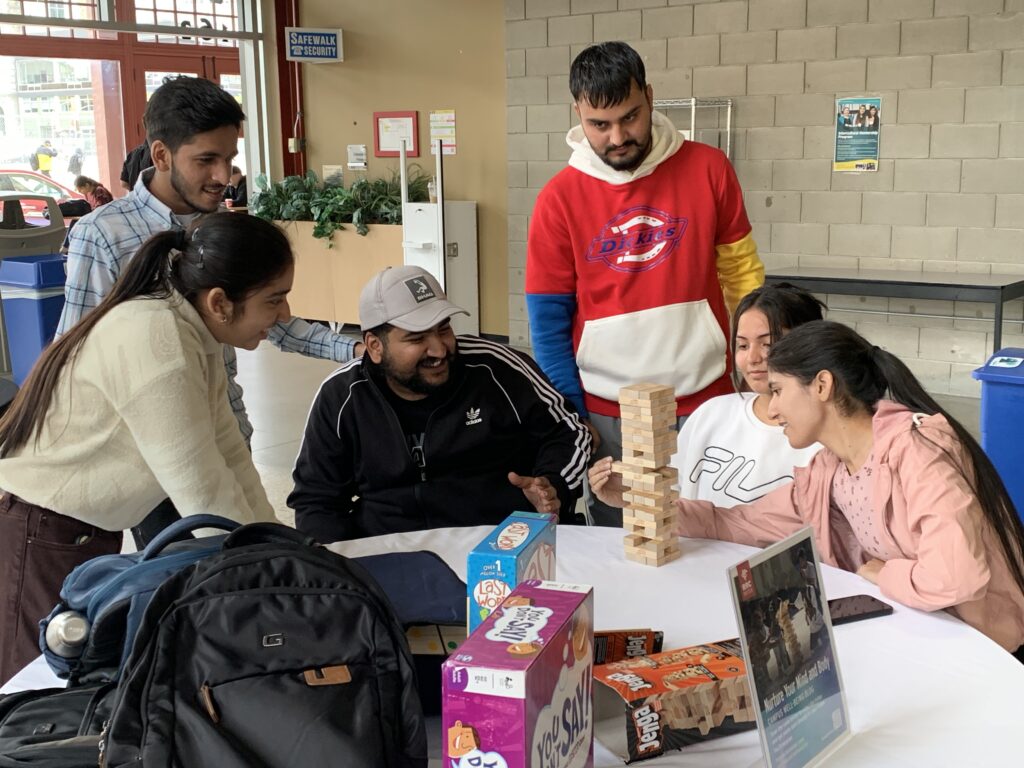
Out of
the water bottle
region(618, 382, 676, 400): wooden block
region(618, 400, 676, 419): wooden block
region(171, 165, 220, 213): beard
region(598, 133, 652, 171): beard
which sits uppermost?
region(598, 133, 652, 171): beard

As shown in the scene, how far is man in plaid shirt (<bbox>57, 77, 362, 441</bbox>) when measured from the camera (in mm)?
2314

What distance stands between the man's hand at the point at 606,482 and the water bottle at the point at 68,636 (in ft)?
3.13

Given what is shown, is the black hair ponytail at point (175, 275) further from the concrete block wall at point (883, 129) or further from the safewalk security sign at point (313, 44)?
the safewalk security sign at point (313, 44)

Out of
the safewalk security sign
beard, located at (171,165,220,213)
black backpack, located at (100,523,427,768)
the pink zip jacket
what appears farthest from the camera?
the safewalk security sign

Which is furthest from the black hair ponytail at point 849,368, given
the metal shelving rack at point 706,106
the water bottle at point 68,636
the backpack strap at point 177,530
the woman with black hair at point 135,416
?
the metal shelving rack at point 706,106

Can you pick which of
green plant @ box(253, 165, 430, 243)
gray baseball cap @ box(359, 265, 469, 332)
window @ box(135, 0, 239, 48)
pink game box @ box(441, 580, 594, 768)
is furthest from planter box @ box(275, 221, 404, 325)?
pink game box @ box(441, 580, 594, 768)

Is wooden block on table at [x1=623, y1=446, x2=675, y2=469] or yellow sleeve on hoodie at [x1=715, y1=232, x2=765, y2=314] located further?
yellow sleeve on hoodie at [x1=715, y1=232, x2=765, y2=314]

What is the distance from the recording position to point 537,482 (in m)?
2.33

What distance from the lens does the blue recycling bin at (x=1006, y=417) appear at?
312 centimetres

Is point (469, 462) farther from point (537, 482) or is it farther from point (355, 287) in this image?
point (355, 287)

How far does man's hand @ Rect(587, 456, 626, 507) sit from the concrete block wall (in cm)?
453

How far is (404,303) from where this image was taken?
91.0 inches

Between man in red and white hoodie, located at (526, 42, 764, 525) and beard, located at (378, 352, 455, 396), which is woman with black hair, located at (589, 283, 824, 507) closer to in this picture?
man in red and white hoodie, located at (526, 42, 764, 525)

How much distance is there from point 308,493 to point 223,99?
0.93 meters
